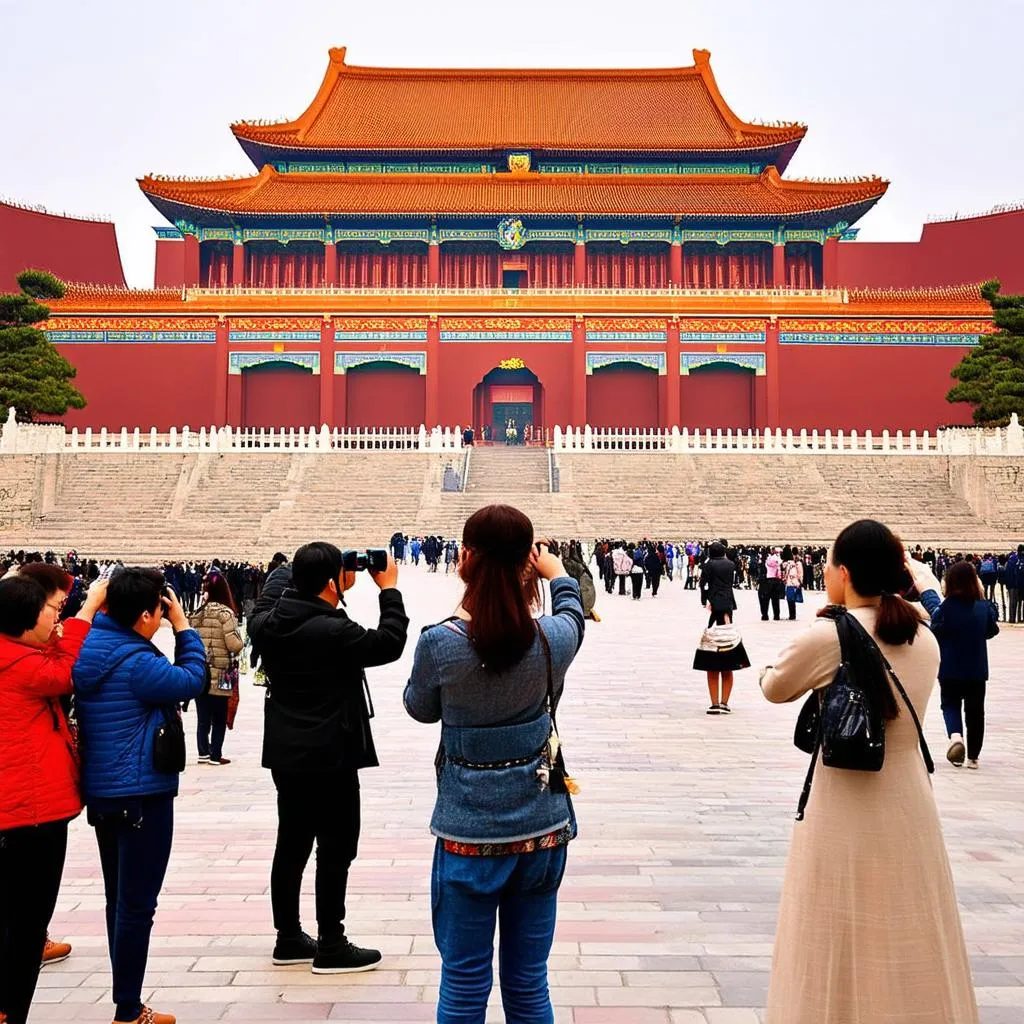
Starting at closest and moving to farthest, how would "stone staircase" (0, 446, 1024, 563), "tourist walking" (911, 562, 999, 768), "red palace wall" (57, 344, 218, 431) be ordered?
"tourist walking" (911, 562, 999, 768) → "stone staircase" (0, 446, 1024, 563) → "red palace wall" (57, 344, 218, 431)

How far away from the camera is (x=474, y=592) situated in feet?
8.72

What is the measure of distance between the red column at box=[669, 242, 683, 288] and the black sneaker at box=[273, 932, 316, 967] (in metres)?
35.4

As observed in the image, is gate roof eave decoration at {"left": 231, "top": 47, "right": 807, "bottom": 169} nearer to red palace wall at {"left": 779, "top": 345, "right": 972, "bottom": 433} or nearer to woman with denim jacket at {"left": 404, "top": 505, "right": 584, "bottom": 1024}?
red palace wall at {"left": 779, "top": 345, "right": 972, "bottom": 433}

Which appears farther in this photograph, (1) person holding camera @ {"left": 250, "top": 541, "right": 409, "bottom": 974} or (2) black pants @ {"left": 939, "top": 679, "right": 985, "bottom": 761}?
(2) black pants @ {"left": 939, "top": 679, "right": 985, "bottom": 761}

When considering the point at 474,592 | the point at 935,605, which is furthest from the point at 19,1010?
the point at 935,605

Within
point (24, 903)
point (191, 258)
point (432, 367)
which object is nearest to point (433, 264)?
point (432, 367)

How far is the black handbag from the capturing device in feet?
10.9

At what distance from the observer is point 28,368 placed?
28141 mm

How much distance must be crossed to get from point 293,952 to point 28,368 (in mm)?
27705

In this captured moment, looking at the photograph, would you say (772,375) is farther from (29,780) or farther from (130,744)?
(29,780)

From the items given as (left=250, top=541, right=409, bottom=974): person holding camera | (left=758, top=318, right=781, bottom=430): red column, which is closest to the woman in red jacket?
(left=250, top=541, right=409, bottom=974): person holding camera

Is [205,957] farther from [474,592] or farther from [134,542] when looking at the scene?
[134,542]

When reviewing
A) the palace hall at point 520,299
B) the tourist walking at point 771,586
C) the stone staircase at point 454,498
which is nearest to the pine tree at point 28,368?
the stone staircase at point 454,498

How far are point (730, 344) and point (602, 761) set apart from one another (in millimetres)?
30823
